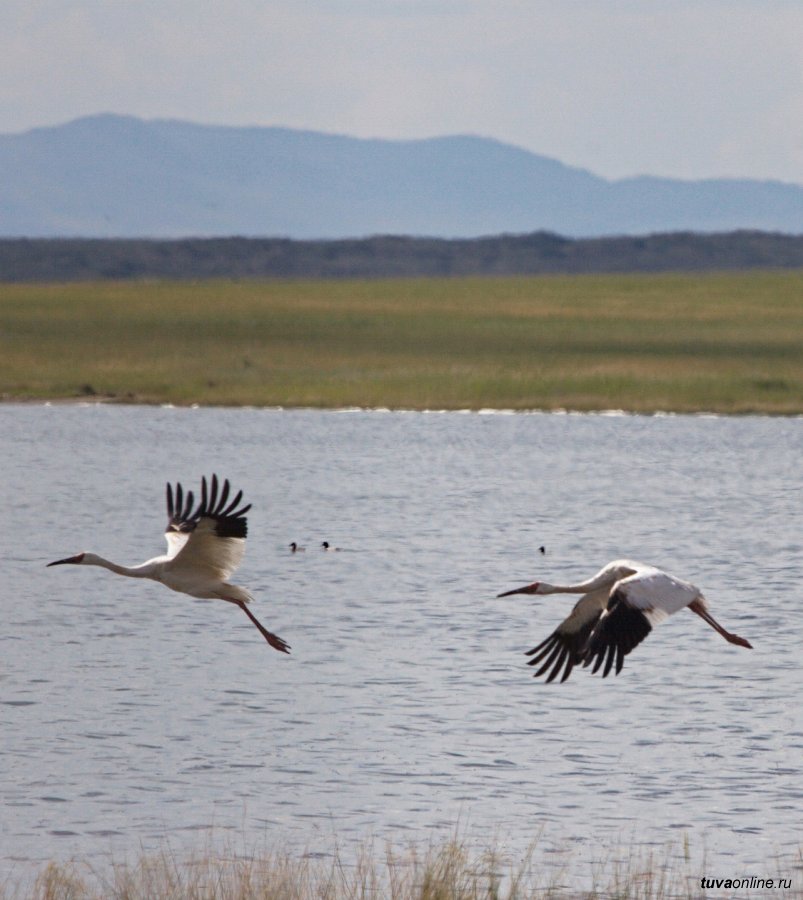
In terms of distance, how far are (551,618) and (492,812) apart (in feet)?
26.2

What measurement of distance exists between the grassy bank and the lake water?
1209cm

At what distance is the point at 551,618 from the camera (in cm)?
2009

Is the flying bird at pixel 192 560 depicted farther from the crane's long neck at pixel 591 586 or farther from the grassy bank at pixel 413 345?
the grassy bank at pixel 413 345

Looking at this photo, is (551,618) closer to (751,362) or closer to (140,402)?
(140,402)

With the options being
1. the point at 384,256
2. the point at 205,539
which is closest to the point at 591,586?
the point at 205,539

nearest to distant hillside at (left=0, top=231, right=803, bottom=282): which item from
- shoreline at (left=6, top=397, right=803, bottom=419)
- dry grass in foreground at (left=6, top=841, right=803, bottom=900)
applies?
shoreline at (left=6, top=397, right=803, bottom=419)

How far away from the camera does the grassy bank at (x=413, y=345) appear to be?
4634cm

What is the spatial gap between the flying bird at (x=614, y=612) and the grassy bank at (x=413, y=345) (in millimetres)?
33249

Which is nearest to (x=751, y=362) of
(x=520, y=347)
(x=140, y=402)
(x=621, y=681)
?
(x=520, y=347)

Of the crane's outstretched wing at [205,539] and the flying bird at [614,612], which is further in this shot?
the crane's outstretched wing at [205,539]

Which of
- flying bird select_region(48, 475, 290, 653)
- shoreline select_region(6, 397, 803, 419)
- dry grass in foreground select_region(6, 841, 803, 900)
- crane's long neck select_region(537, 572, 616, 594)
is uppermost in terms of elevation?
crane's long neck select_region(537, 572, 616, 594)

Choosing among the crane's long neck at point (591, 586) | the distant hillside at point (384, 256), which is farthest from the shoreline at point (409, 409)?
the distant hillside at point (384, 256)

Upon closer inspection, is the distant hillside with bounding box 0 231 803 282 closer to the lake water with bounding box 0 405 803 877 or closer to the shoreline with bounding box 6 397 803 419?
the shoreline with bounding box 6 397 803 419

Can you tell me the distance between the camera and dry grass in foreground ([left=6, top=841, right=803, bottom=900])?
9984 mm
